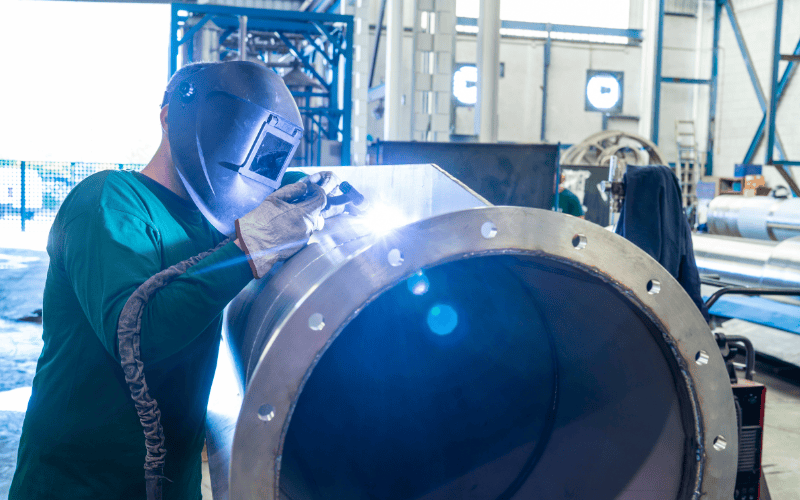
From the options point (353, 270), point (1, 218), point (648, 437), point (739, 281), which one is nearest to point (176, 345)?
point (353, 270)

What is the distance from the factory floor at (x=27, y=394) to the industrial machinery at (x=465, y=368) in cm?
130

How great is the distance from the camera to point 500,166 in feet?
10.1

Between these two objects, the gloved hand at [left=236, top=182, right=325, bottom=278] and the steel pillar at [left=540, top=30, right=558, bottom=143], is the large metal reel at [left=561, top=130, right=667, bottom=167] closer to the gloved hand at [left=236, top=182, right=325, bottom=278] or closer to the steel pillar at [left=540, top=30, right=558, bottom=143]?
the steel pillar at [left=540, top=30, right=558, bottom=143]

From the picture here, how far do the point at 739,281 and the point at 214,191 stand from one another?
404 centimetres

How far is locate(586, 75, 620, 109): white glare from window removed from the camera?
1294cm

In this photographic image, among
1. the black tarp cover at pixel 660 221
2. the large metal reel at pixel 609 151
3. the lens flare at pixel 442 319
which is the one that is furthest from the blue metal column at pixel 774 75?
the lens flare at pixel 442 319

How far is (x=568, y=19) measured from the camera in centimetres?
1276

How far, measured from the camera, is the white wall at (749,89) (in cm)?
1091

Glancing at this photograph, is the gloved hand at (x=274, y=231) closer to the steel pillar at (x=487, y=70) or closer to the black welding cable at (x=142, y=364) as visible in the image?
the black welding cable at (x=142, y=364)

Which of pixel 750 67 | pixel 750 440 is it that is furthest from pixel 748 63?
pixel 750 440

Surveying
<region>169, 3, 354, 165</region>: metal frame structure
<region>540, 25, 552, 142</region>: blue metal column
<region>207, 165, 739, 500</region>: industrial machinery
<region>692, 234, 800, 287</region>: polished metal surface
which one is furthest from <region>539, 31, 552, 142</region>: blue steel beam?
<region>207, 165, 739, 500</region>: industrial machinery

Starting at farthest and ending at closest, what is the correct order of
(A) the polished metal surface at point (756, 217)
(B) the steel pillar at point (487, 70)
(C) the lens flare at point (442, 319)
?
(B) the steel pillar at point (487, 70) → (A) the polished metal surface at point (756, 217) → (C) the lens flare at point (442, 319)

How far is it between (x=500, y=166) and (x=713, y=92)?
11436 mm

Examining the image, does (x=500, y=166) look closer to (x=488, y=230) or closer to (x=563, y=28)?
(x=488, y=230)
